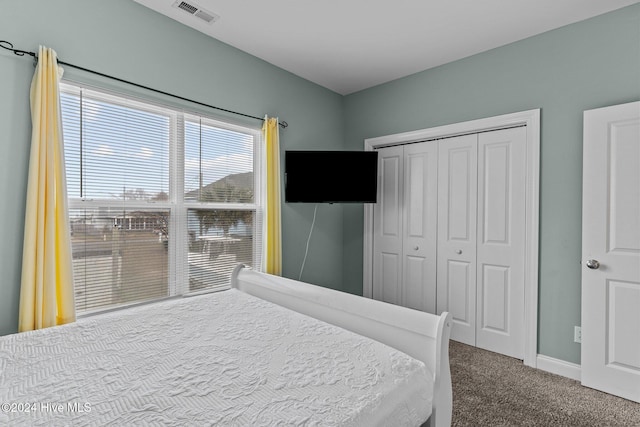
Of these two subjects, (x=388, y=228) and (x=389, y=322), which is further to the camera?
(x=388, y=228)

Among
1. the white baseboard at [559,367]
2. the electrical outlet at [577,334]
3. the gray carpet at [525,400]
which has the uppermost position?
the electrical outlet at [577,334]

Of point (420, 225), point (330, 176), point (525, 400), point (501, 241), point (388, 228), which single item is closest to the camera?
point (525, 400)

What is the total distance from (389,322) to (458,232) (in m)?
1.88

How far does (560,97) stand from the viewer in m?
2.48

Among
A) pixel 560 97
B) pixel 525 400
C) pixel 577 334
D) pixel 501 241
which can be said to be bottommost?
pixel 525 400

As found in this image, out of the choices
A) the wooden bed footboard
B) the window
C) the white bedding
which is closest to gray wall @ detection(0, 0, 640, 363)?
the window

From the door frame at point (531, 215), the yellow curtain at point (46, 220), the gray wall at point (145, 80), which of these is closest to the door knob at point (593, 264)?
the door frame at point (531, 215)

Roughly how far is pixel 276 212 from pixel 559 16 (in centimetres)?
268

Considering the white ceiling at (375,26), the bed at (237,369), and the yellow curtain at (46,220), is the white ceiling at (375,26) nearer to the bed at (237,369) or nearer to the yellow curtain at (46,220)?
the yellow curtain at (46,220)

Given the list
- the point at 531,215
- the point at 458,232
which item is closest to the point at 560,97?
the point at 531,215

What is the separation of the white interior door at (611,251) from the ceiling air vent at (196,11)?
9.23 feet

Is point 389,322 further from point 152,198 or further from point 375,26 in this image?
point 375,26

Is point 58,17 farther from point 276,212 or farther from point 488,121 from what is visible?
point 488,121

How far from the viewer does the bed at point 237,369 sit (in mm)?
943
